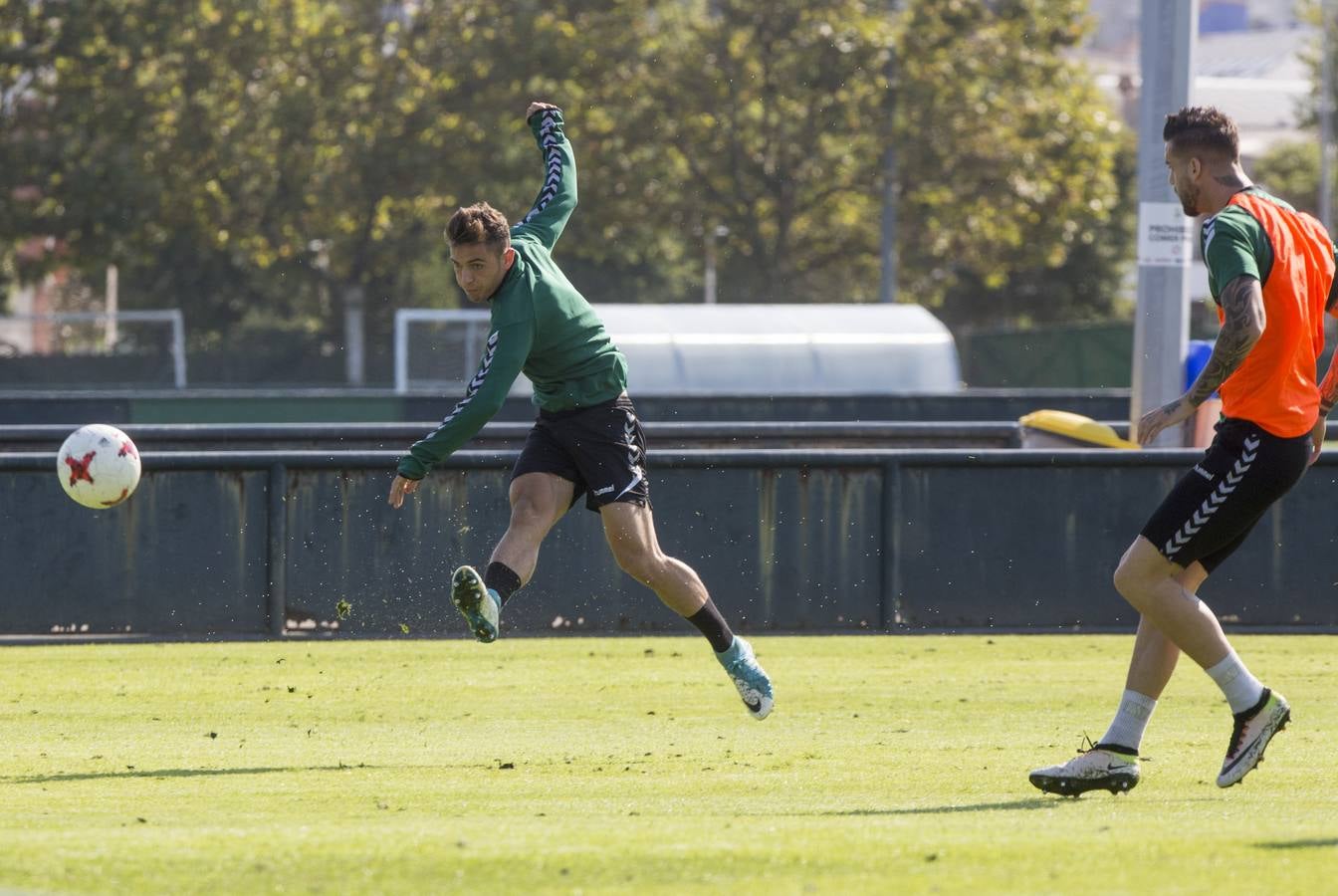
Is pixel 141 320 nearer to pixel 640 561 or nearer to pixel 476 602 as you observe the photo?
pixel 640 561

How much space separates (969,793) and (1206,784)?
0.84 m

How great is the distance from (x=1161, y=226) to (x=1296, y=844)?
10.1 m

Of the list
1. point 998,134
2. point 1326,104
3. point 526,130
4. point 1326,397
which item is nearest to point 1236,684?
point 1326,397

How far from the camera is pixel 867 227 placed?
46594 millimetres

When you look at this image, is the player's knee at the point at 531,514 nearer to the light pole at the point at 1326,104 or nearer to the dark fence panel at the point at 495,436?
the dark fence panel at the point at 495,436

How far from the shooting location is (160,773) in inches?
Result: 267

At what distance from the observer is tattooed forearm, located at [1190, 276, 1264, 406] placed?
558cm

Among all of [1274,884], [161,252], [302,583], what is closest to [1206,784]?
[1274,884]

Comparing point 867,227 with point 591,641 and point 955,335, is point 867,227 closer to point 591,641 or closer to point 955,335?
point 955,335

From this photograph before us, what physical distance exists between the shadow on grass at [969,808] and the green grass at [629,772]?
23 mm

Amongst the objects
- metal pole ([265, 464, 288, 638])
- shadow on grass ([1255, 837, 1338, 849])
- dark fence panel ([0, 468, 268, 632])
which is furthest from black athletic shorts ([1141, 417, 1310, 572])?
dark fence panel ([0, 468, 268, 632])

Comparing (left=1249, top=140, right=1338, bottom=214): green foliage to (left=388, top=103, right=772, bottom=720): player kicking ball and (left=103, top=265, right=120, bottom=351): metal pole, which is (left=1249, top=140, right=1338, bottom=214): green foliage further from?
(left=388, top=103, right=772, bottom=720): player kicking ball

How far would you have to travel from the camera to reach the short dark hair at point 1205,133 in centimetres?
594

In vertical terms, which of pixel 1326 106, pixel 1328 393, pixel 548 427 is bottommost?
pixel 548 427
